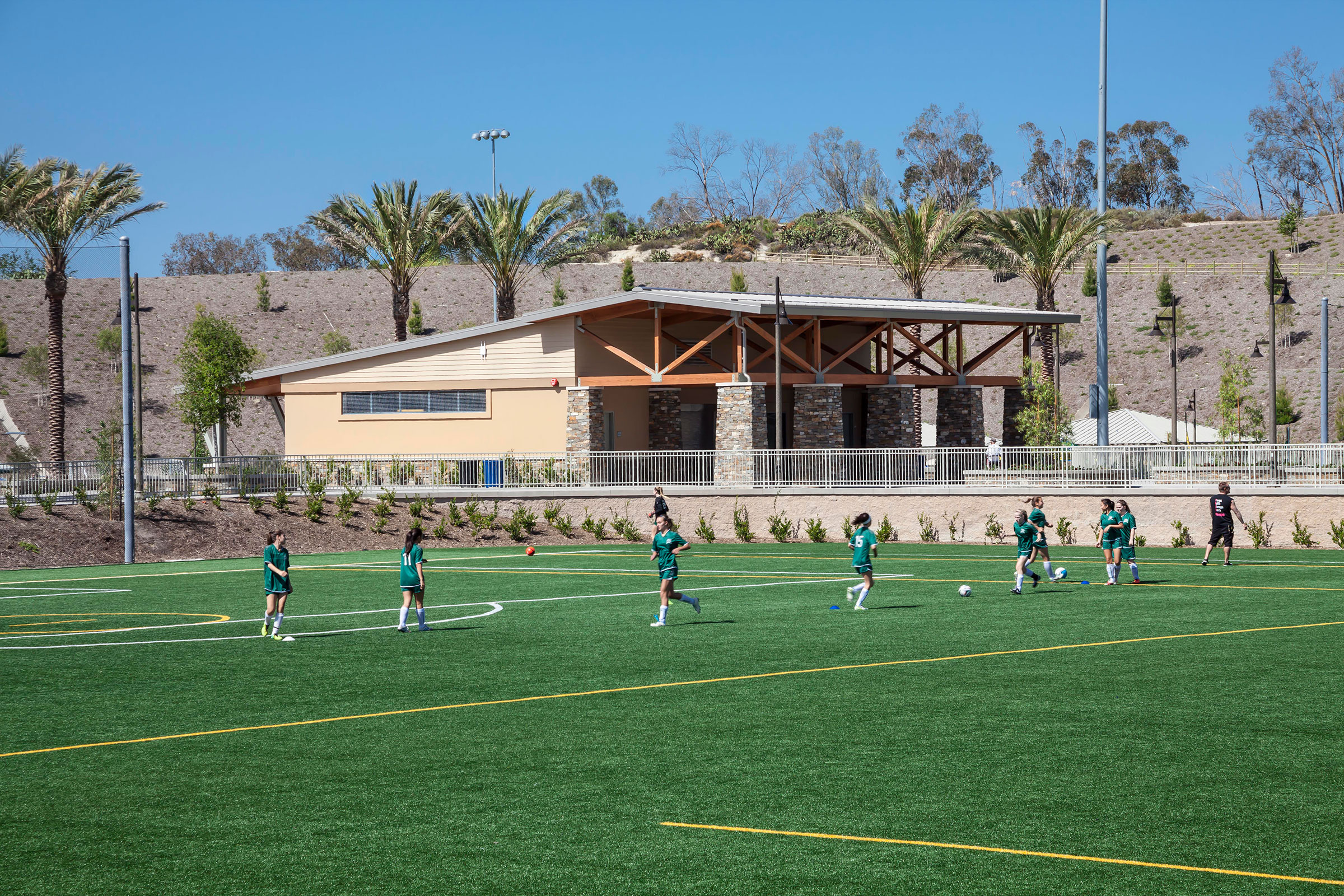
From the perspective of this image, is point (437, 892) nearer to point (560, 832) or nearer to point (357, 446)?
point (560, 832)

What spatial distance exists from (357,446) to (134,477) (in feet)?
27.1

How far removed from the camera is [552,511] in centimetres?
3756

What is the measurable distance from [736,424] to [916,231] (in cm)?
1503

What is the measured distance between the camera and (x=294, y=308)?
98.4m

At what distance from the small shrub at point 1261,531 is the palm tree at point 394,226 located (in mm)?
29952

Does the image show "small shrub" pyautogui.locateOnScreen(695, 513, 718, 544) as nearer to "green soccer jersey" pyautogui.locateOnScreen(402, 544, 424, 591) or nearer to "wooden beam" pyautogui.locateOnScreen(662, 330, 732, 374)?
"wooden beam" pyautogui.locateOnScreen(662, 330, 732, 374)

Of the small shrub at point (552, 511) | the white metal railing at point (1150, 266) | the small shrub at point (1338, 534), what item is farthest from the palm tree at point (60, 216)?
the white metal railing at point (1150, 266)

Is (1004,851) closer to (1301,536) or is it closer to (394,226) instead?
(1301,536)

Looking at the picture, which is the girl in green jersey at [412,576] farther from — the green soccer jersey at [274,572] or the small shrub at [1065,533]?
the small shrub at [1065,533]

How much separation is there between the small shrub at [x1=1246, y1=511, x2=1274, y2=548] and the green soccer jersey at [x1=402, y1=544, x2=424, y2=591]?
21552mm

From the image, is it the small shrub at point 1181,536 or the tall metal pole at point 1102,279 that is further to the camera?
the tall metal pole at point 1102,279

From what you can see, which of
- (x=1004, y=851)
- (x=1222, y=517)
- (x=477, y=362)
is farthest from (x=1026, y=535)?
(x=477, y=362)

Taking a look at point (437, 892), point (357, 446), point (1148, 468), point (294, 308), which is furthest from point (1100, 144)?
point (294, 308)

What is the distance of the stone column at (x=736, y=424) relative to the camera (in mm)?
37031
